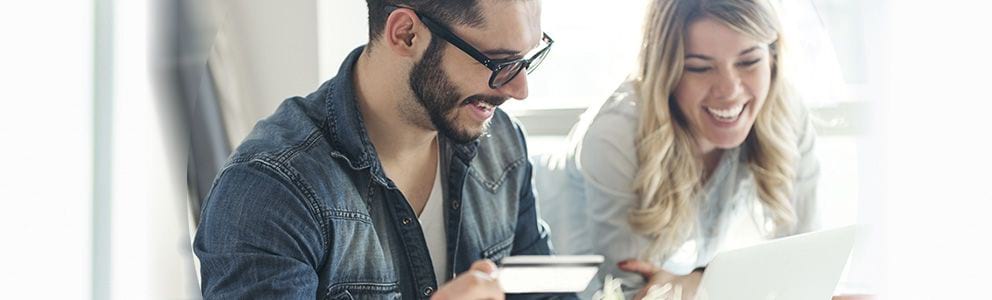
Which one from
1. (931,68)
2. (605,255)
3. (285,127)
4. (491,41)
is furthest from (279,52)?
(931,68)

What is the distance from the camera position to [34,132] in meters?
0.87

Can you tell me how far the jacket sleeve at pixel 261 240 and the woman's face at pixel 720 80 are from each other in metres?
0.30

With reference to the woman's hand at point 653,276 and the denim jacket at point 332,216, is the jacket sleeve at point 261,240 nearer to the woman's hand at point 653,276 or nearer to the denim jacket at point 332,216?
the denim jacket at point 332,216

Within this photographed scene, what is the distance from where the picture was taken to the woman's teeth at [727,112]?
0.81 m

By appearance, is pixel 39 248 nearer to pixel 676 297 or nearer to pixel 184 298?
pixel 184 298

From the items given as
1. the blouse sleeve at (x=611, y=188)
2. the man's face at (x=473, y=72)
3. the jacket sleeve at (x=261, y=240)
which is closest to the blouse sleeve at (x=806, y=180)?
the blouse sleeve at (x=611, y=188)

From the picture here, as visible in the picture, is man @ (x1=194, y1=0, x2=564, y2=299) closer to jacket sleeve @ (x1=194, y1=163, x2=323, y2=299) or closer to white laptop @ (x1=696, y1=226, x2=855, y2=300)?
jacket sleeve @ (x1=194, y1=163, x2=323, y2=299)

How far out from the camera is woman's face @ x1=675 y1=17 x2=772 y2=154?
0.80m

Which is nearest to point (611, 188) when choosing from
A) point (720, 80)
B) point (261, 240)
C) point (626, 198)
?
point (626, 198)

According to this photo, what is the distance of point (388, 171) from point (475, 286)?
0.37ft

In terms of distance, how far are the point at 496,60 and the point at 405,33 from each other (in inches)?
2.7

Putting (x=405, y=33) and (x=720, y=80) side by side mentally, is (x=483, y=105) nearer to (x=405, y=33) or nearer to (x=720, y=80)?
(x=405, y=33)

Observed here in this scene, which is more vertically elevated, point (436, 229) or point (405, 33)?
point (405, 33)

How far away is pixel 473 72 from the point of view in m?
0.76
